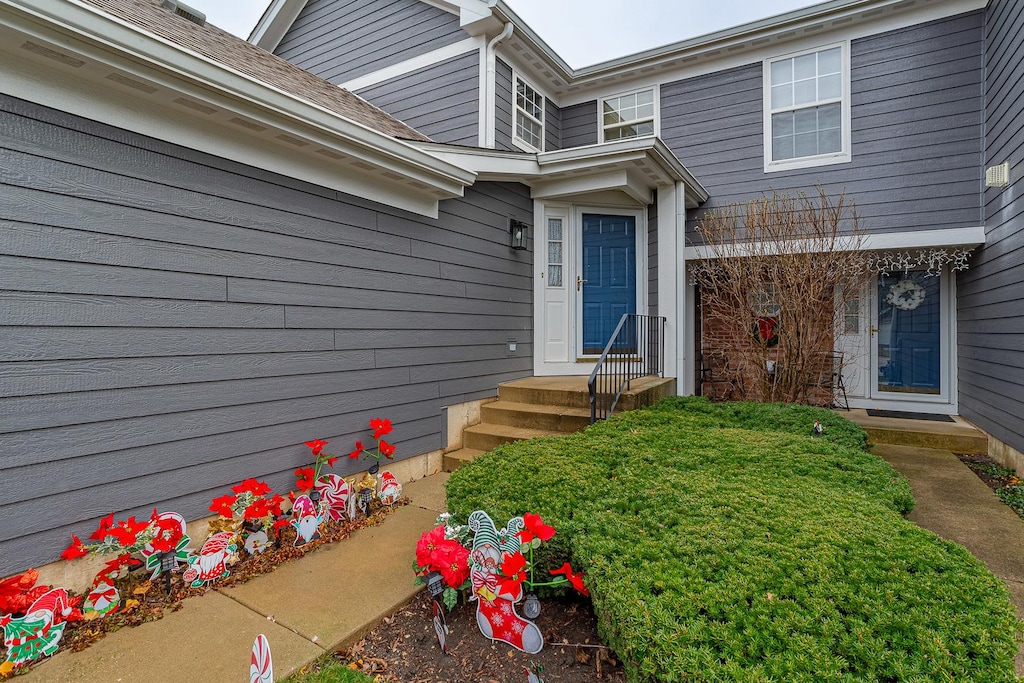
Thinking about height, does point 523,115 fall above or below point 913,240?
above

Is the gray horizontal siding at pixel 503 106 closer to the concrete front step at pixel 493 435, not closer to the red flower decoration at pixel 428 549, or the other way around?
the concrete front step at pixel 493 435

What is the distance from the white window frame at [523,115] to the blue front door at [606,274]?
1257 mm

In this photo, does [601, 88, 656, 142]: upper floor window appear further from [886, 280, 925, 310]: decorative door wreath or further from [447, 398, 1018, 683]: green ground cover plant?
[447, 398, 1018, 683]: green ground cover plant

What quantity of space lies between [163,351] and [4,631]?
1.28 metres

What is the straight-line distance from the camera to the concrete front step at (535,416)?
4387 millimetres

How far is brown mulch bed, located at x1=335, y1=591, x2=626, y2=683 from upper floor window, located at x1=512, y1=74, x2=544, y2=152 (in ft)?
17.3

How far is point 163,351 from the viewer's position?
2.55 metres

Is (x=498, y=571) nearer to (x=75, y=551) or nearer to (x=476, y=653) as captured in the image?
(x=476, y=653)

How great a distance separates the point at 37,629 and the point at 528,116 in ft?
20.8

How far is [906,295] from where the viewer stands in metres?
6.43

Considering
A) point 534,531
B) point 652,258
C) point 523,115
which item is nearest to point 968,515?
point 534,531

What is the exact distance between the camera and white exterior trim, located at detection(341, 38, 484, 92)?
218 inches

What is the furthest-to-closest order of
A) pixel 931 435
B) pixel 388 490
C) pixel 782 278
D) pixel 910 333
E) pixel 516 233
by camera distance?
pixel 910 333 < pixel 516 233 < pixel 782 278 < pixel 931 435 < pixel 388 490

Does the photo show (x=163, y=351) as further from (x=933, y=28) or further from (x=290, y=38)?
(x=933, y=28)
